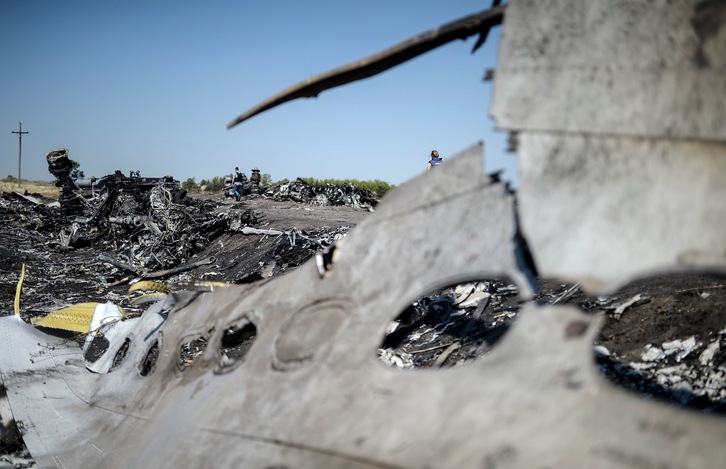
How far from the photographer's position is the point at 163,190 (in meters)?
18.8

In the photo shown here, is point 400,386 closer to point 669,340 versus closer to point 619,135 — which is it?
point 619,135

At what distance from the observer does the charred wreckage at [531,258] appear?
48.3 inches

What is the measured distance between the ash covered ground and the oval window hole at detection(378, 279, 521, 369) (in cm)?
1

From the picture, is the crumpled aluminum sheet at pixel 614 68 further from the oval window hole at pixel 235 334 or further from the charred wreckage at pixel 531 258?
the oval window hole at pixel 235 334

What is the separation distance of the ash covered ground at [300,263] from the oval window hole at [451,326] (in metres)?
0.01

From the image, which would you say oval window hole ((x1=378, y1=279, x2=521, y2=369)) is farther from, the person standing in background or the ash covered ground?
the person standing in background

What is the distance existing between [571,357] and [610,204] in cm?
34

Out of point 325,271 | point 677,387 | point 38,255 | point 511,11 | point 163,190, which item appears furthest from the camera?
point 163,190

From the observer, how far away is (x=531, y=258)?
57.9 inches

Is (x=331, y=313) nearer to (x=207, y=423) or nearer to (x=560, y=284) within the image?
(x=207, y=423)

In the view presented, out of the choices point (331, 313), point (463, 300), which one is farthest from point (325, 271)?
point (463, 300)

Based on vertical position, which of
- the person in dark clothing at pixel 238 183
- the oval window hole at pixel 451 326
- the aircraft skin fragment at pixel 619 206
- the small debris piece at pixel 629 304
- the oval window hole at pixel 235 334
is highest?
the aircraft skin fragment at pixel 619 206

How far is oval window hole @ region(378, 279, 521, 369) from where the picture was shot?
226 inches

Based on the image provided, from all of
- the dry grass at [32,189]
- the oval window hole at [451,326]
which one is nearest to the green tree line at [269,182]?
the dry grass at [32,189]
